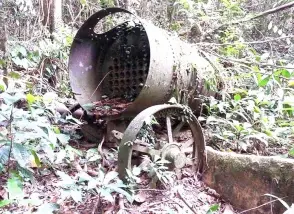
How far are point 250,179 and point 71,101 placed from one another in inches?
88.3

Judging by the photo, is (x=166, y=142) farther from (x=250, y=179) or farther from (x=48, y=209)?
(x=48, y=209)

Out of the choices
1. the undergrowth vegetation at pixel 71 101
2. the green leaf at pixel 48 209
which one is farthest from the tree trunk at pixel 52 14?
the green leaf at pixel 48 209

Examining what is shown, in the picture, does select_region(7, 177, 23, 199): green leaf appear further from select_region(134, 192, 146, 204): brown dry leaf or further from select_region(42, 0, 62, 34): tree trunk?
select_region(42, 0, 62, 34): tree trunk

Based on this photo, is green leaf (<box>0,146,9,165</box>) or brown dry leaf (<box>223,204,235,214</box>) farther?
brown dry leaf (<box>223,204,235,214</box>)

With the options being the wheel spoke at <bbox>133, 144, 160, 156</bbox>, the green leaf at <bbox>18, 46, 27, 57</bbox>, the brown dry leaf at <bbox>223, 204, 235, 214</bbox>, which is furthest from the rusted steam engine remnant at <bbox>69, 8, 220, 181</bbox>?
the green leaf at <bbox>18, 46, 27, 57</bbox>

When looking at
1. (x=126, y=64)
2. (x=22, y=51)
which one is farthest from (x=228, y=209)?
(x=22, y=51)

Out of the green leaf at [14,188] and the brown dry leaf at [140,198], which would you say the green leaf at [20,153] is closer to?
the green leaf at [14,188]

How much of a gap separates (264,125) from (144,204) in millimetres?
1706

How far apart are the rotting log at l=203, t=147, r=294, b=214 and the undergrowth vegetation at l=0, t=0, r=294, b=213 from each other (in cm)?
18

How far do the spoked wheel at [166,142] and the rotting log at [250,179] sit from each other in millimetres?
159

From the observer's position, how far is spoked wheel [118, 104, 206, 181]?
2525 mm

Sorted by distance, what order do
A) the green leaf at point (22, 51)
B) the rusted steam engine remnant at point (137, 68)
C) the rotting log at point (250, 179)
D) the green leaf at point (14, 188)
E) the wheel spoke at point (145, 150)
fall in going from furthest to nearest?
the green leaf at point (22, 51) < the rusted steam engine remnant at point (137, 68) < the wheel spoke at point (145, 150) < the rotting log at point (250, 179) < the green leaf at point (14, 188)

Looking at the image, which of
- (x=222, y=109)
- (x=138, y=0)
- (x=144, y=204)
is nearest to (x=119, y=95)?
(x=222, y=109)

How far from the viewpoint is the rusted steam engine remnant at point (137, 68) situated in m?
3.07
